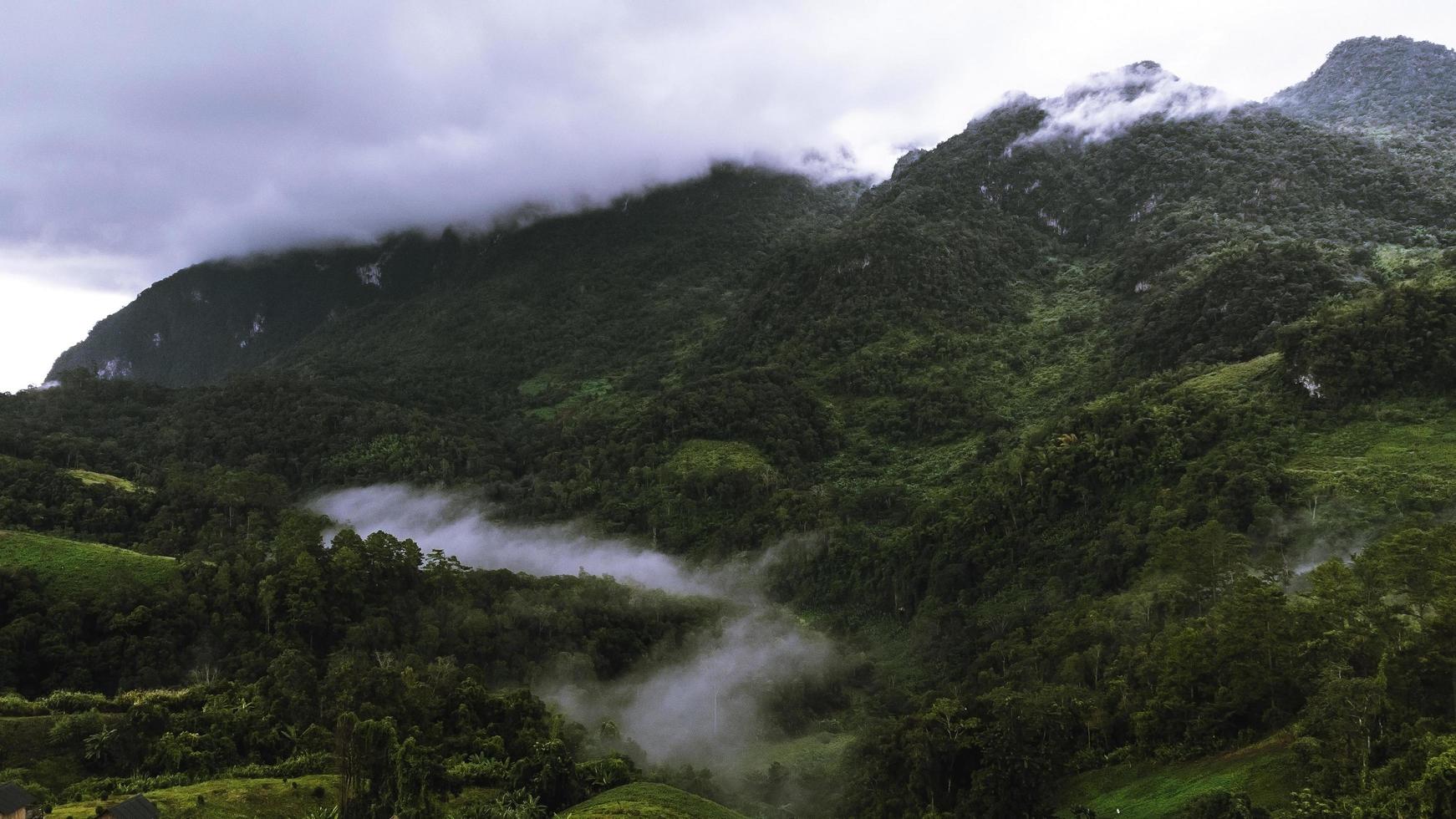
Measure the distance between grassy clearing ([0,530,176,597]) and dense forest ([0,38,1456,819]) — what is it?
0.35 metres

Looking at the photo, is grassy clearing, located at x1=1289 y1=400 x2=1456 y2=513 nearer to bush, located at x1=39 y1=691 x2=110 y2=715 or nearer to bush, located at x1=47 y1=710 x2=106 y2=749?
bush, located at x1=47 y1=710 x2=106 y2=749

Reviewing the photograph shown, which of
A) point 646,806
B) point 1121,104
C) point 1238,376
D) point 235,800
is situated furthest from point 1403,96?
point 235,800

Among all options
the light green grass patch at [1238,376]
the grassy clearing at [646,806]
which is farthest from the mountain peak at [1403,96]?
the grassy clearing at [646,806]

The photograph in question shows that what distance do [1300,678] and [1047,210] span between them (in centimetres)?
14772

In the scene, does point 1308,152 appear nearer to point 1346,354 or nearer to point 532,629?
point 1346,354

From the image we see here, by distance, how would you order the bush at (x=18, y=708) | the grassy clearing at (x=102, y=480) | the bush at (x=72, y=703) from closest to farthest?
the bush at (x=18, y=708) < the bush at (x=72, y=703) < the grassy clearing at (x=102, y=480)

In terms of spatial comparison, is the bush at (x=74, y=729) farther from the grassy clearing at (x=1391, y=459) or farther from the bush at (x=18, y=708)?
the grassy clearing at (x=1391, y=459)

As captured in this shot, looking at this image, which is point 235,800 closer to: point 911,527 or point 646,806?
point 646,806

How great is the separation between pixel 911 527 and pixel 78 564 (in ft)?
228

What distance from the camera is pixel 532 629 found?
227 feet

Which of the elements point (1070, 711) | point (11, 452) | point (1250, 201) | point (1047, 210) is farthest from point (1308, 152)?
point (11, 452)

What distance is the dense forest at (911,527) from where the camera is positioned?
1443 inches

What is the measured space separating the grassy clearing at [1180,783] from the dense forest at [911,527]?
0.22 meters

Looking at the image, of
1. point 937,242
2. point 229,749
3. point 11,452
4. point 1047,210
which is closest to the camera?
point 229,749
